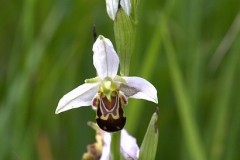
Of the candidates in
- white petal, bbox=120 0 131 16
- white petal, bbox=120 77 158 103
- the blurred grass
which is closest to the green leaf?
white petal, bbox=120 77 158 103

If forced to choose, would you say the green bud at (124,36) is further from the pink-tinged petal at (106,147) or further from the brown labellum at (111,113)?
the pink-tinged petal at (106,147)

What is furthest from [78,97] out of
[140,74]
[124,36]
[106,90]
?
[140,74]

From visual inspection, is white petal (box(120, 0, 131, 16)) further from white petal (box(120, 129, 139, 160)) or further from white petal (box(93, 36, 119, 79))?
white petal (box(120, 129, 139, 160))

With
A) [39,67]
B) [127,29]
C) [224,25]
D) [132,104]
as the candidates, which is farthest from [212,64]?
[127,29]

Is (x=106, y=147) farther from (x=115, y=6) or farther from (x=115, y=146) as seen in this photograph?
(x=115, y=6)

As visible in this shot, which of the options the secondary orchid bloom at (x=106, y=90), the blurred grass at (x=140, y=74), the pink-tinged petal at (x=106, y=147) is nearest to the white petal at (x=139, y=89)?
the secondary orchid bloom at (x=106, y=90)

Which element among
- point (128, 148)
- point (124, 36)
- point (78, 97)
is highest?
point (124, 36)
